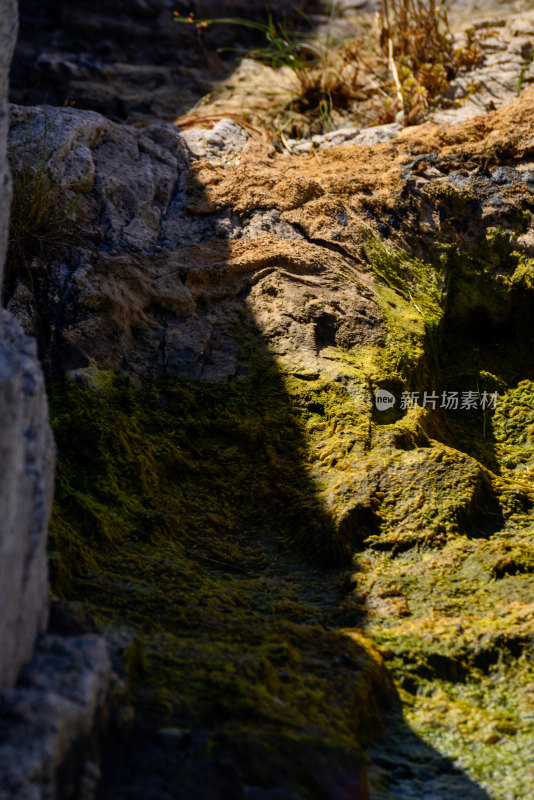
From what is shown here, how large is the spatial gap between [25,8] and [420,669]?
22.7 feet

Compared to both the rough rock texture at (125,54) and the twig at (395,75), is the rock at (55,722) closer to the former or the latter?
the twig at (395,75)

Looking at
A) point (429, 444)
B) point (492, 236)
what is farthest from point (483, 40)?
point (429, 444)

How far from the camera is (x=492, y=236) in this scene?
378 centimetres

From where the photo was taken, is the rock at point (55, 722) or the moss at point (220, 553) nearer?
the rock at point (55, 722)

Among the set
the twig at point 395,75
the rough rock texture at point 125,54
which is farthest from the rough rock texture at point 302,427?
the rough rock texture at point 125,54

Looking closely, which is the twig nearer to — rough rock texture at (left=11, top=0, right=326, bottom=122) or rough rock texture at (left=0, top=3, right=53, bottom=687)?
rough rock texture at (left=11, top=0, right=326, bottom=122)

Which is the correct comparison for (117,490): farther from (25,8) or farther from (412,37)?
(25,8)
